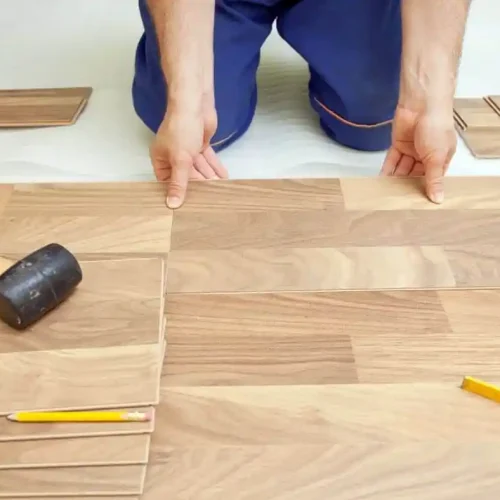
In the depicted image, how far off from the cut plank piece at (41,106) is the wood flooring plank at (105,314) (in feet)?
2.12

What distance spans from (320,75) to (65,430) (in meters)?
0.89

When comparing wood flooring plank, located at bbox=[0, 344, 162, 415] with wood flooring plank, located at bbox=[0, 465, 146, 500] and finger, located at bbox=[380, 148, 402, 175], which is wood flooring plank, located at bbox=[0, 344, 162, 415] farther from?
finger, located at bbox=[380, 148, 402, 175]

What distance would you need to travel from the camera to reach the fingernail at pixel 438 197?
979 mm

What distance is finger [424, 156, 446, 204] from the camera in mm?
984

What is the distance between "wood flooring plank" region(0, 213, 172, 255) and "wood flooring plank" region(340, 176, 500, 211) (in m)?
0.27

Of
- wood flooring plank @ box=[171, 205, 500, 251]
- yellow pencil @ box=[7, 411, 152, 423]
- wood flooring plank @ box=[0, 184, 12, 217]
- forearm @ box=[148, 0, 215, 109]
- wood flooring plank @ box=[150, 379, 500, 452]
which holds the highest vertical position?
forearm @ box=[148, 0, 215, 109]

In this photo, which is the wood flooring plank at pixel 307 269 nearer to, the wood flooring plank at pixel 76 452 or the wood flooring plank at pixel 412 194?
the wood flooring plank at pixel 412 194

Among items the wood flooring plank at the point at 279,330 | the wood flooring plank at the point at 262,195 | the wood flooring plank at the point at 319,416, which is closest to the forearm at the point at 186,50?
the wood flooring plank at the point at 262,195

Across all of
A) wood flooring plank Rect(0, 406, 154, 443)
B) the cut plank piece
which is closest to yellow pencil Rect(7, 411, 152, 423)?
wood flooring plank Rect(0, 406, 154, 443)

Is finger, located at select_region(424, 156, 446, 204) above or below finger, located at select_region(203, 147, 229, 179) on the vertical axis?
above

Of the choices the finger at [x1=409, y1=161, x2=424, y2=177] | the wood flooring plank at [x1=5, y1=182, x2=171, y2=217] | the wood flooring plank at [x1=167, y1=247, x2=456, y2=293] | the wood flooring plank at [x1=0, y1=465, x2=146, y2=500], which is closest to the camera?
the wood flooring plank at [x1=0, y1=465, x2=146, y2=500]

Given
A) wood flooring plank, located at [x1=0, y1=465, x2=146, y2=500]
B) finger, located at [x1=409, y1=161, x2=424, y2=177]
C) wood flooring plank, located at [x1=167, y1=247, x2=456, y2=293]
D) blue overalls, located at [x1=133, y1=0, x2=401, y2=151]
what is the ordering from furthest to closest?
blue overalls, located at [x1=133, y1=0, x2=401, y2=151]
finger, located at [x1=409, y1=161, x2=424, y2=177]
wood flooring plank, located at [x1=167, y1=247, x2=456, y2=293]
wood flooring plank, located at [x1=0, y1=465, x2=146, y2=500]

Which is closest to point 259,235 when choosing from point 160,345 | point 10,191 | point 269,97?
point 160,345

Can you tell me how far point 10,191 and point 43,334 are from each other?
34 centimetres
